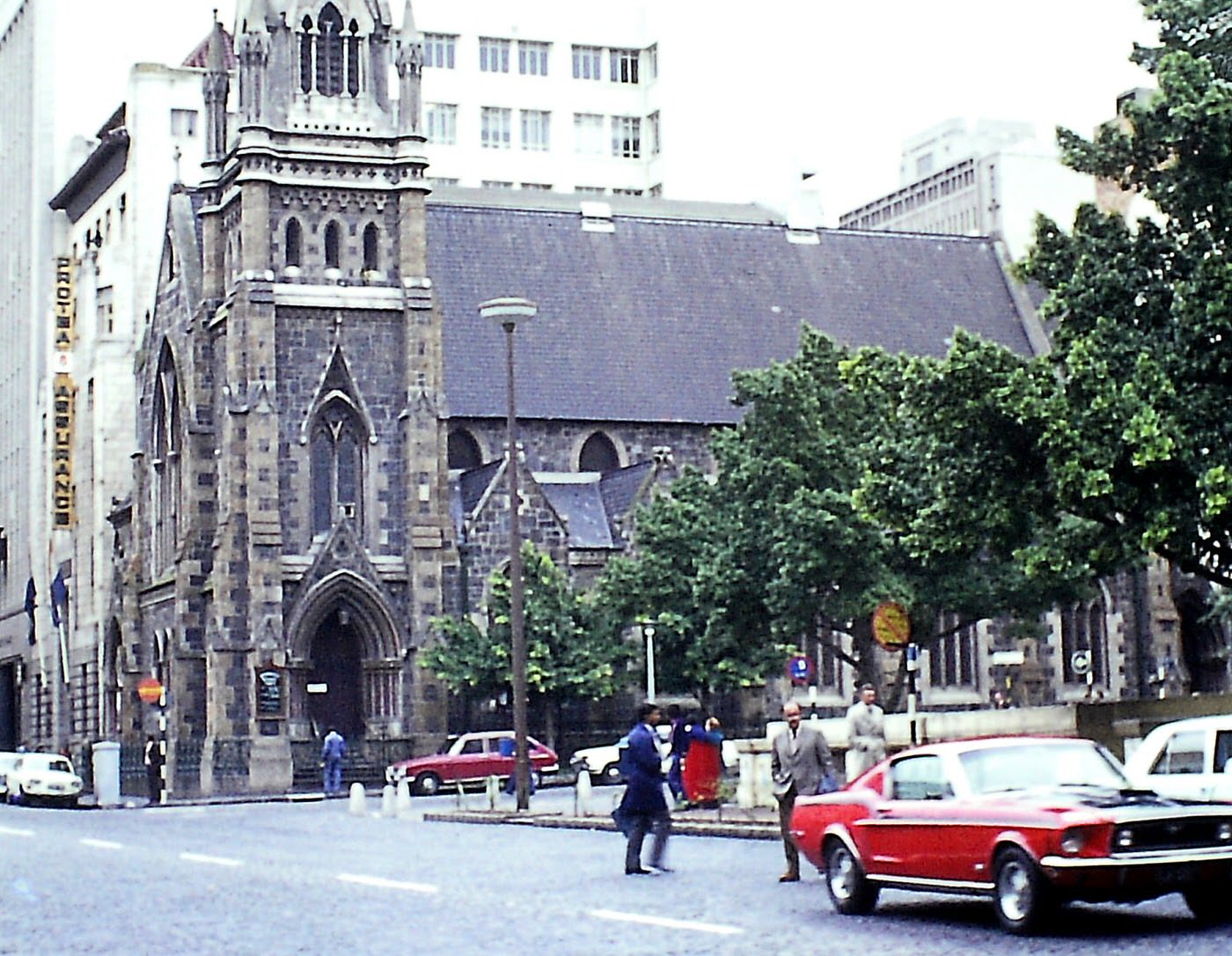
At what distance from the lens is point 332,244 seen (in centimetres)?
6097

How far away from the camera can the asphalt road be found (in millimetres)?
16344

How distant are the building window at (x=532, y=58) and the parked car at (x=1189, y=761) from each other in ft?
328

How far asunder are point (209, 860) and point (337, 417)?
112 ft

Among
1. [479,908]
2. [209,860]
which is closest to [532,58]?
[209,860]

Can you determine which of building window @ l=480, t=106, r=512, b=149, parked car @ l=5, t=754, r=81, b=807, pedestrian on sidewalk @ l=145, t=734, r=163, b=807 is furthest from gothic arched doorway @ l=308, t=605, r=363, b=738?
building window @ l=480, t=106, r=512, b=149

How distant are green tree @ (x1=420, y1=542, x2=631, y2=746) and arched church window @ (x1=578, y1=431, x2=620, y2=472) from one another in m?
7.97

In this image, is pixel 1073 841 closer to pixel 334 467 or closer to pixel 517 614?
pixel 517 614

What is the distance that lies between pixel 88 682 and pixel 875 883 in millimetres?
67002

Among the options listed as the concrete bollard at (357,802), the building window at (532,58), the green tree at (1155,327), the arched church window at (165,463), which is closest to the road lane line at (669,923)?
the green tree at (1155,327)

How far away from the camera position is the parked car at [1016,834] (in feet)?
53.5

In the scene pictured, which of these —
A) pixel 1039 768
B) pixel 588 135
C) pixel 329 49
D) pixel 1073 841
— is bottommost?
pixel 1073 841

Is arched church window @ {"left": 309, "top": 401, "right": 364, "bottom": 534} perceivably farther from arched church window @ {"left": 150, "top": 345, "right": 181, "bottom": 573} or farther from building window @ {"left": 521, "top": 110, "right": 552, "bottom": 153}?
building window @ {"left": 521, "top": 110, "right": 552, "bottom": 153}

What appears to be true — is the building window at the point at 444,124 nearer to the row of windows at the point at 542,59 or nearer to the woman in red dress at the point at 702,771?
the row of windows at the point at 542,59

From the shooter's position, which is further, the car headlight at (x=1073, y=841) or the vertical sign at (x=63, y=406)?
the vertical sign at (x=63, y=406)
